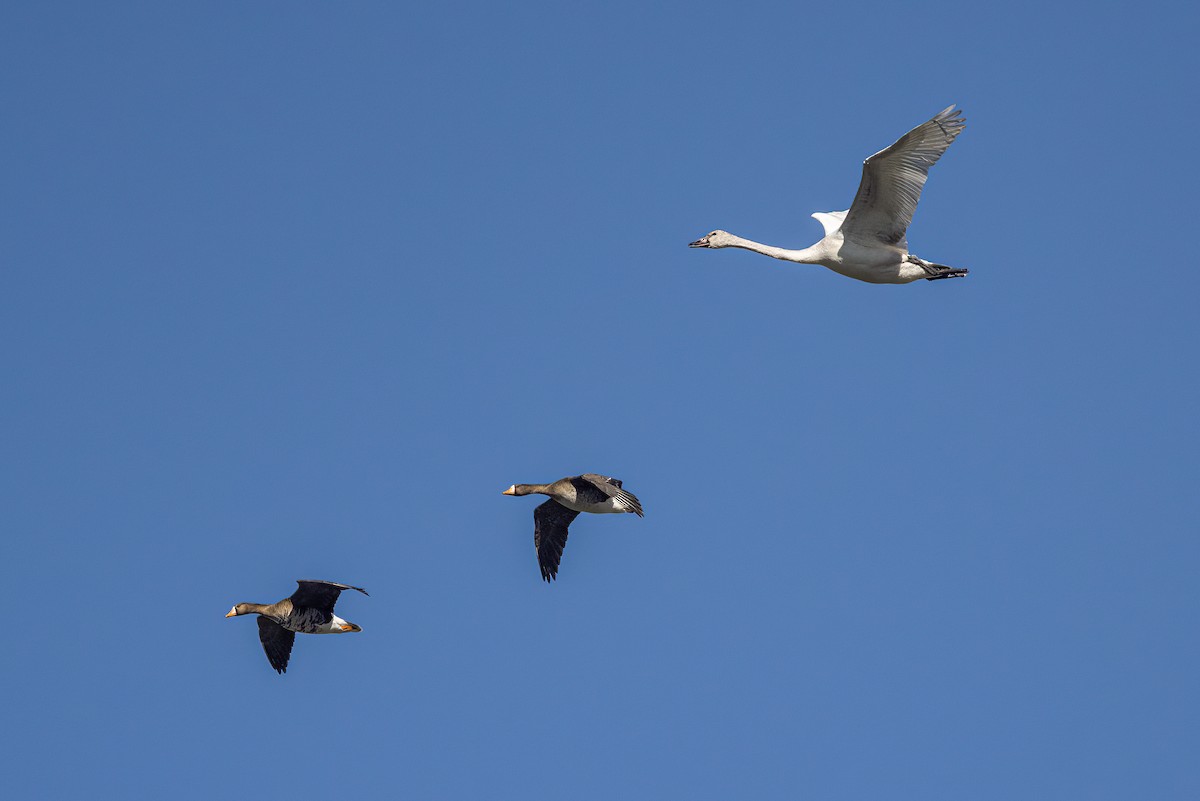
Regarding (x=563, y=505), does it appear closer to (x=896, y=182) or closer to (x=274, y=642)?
(x=274, y=642)

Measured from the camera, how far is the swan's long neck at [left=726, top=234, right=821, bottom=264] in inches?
1109

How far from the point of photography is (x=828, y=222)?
29.9 m

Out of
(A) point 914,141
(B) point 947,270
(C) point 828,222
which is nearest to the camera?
(A) point 914,141

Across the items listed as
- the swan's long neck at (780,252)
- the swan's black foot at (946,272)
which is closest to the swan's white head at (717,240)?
the swan's long neck at (780,252)

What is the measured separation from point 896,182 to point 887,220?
81 cm

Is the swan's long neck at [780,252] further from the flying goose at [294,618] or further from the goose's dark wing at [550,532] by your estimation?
the flying goose at [294,618]

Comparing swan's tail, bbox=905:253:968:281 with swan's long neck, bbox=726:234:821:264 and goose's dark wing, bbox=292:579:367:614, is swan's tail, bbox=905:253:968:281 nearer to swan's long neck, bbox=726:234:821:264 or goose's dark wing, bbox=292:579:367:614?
swan's long neck, bbox=726:234:821:264

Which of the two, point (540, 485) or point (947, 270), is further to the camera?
point (540, 485)

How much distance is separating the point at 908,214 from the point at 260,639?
12.5 metres

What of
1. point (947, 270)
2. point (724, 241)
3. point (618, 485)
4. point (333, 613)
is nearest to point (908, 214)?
point (947, 270)

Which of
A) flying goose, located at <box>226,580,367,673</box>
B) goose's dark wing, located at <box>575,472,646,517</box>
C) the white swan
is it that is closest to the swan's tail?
the white swan

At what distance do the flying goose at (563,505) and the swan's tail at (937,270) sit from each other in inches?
225

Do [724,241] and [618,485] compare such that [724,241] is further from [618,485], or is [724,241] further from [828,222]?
[618,485]

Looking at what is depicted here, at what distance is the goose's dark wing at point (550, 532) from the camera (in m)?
30.6
